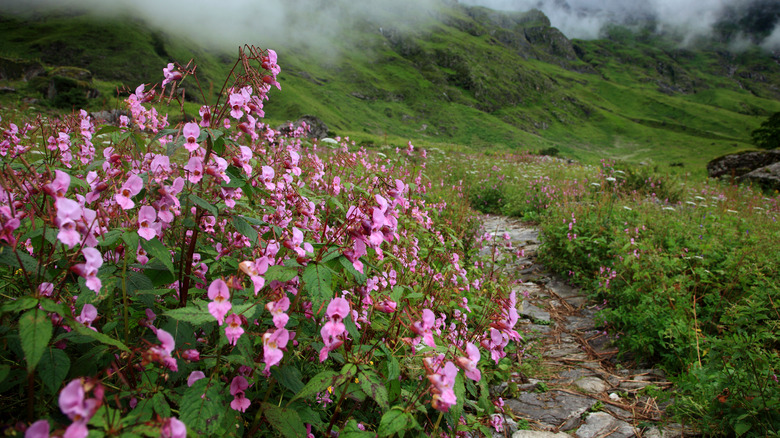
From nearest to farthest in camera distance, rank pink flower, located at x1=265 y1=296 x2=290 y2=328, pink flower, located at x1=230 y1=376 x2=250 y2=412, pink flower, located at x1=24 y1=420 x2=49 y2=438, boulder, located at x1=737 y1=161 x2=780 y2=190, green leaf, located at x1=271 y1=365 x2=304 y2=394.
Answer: pink flower, located at x1=24 y1=420 x2=49 y2=438 → pink flower, located at x1=265 y1=296 x2=290 y2=328 → pink flower, located at x1=230 y1=376 x2=250 y2=412 → green leaf, located at x1=271 y1=365 x2=304 y2=394 → boulder, located at x1=737 y1=161 x2=780 y2=190

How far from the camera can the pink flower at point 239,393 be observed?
1.23m

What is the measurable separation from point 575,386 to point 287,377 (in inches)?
121

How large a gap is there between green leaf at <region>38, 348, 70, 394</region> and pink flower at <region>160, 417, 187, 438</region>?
1.32ft

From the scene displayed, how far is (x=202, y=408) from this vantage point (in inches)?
41.7

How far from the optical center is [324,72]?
6938 centimetres

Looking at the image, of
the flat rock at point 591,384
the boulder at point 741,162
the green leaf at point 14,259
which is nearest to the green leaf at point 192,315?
the green leaf at point 14,259

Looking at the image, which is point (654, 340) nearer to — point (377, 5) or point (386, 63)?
point (386, 63)

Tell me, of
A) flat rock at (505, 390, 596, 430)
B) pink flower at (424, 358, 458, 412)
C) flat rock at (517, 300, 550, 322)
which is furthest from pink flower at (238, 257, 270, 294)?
flat rock at (517, 300, 550, 322)

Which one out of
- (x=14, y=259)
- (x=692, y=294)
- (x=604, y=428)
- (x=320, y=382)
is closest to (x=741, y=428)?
(x=604, y=428)

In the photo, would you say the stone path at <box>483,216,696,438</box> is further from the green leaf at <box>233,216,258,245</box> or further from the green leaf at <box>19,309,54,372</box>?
the green leaf at <box>19,309,54,372</box>

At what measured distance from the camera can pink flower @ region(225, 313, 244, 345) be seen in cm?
104

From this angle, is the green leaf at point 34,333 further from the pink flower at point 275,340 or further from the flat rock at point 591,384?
the flat rock at point 591,384

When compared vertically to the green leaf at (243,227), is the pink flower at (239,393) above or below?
below

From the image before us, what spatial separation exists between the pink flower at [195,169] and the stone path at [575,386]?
7.70 feet
